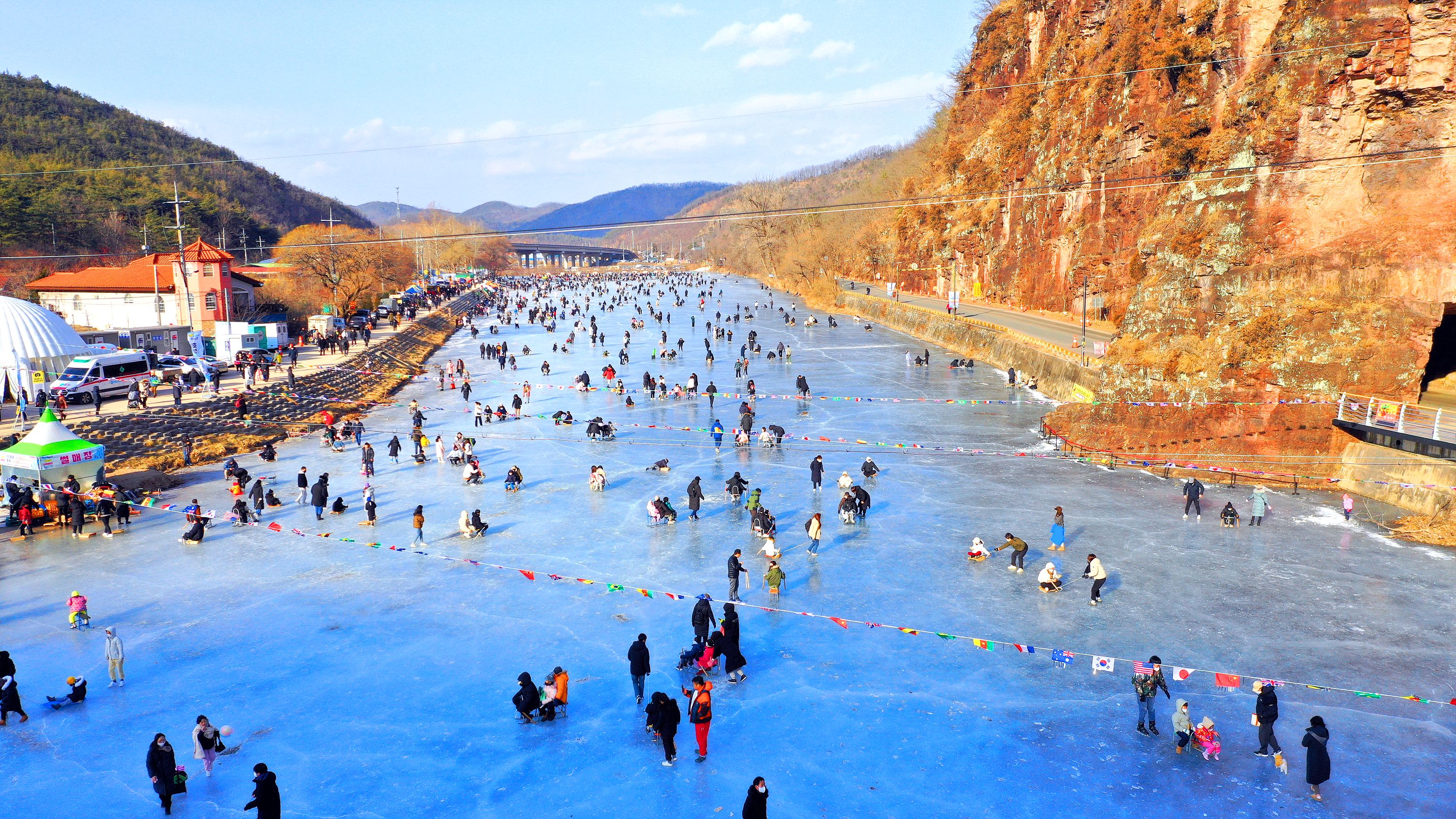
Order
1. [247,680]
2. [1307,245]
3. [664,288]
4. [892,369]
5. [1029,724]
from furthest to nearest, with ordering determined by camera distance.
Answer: [664,288] < [892,369] < [1307,245] < [247,680] < [1029,724]

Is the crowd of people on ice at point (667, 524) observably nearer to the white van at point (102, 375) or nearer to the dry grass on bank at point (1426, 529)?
the dry grass on bank at point (1426, 529)

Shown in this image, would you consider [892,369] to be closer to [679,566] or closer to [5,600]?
[679,566]

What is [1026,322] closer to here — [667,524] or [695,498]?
[695,498]

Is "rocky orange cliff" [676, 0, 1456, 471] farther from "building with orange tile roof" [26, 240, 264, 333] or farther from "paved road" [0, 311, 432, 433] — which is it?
"building with orange tile roof" [26, 240, 264, 333]

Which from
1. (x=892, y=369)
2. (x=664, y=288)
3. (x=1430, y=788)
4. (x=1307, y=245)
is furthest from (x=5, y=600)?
(x=664, y=288)

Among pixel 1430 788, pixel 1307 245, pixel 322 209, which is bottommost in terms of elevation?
pixel 1430 788

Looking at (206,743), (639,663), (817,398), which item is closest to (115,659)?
(206,743)

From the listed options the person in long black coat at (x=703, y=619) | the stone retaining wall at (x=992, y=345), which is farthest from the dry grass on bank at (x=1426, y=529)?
the person in long black coat at (x=703, y=619)

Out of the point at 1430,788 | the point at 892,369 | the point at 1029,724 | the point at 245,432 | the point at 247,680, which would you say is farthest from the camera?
the point at 892,369
